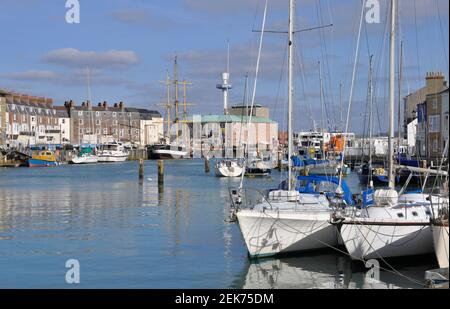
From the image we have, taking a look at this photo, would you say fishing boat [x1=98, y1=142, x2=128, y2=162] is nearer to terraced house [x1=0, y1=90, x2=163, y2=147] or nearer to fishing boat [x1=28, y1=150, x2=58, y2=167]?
terraced house [x1=0, y1=90, x2=163, y2=147]

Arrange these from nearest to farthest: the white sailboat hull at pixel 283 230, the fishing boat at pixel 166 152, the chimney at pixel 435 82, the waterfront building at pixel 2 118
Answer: the white sailboat hull at pixel 283 230
the chimney at pixel 435 82
the waterfront building at pixel 2 118
the fishing boat at pixel 166 152

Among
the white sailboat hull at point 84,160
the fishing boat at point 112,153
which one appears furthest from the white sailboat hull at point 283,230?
the fishing boat at point 112,153

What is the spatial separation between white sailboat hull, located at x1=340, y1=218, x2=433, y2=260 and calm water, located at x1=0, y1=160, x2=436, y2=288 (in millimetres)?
716

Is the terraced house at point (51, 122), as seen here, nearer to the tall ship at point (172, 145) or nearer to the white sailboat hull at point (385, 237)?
the tall ship at point (172, 145)

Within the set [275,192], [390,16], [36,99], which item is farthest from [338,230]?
[36,99]

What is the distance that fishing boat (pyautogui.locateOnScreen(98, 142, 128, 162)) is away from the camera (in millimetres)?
151000

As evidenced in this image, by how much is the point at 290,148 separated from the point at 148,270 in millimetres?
8392

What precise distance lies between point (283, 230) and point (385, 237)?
12.4ft

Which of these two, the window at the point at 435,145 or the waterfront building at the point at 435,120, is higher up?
the waterfront building at the point at 435,120

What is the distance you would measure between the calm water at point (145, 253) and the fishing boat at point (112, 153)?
329 ft

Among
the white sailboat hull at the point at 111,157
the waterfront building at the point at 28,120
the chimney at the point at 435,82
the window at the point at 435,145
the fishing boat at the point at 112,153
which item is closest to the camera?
the window at the point at 435,145

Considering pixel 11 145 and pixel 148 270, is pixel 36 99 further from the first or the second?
pixel 148 270

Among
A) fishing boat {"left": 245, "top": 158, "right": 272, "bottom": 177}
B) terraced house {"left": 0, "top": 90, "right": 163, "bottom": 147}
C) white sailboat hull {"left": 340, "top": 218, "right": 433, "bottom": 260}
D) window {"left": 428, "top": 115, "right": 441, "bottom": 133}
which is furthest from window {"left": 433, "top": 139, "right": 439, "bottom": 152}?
terraced house {"left": 0, "top": 90, "right": 163, "bottom": 147}

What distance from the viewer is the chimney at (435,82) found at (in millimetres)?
84588
